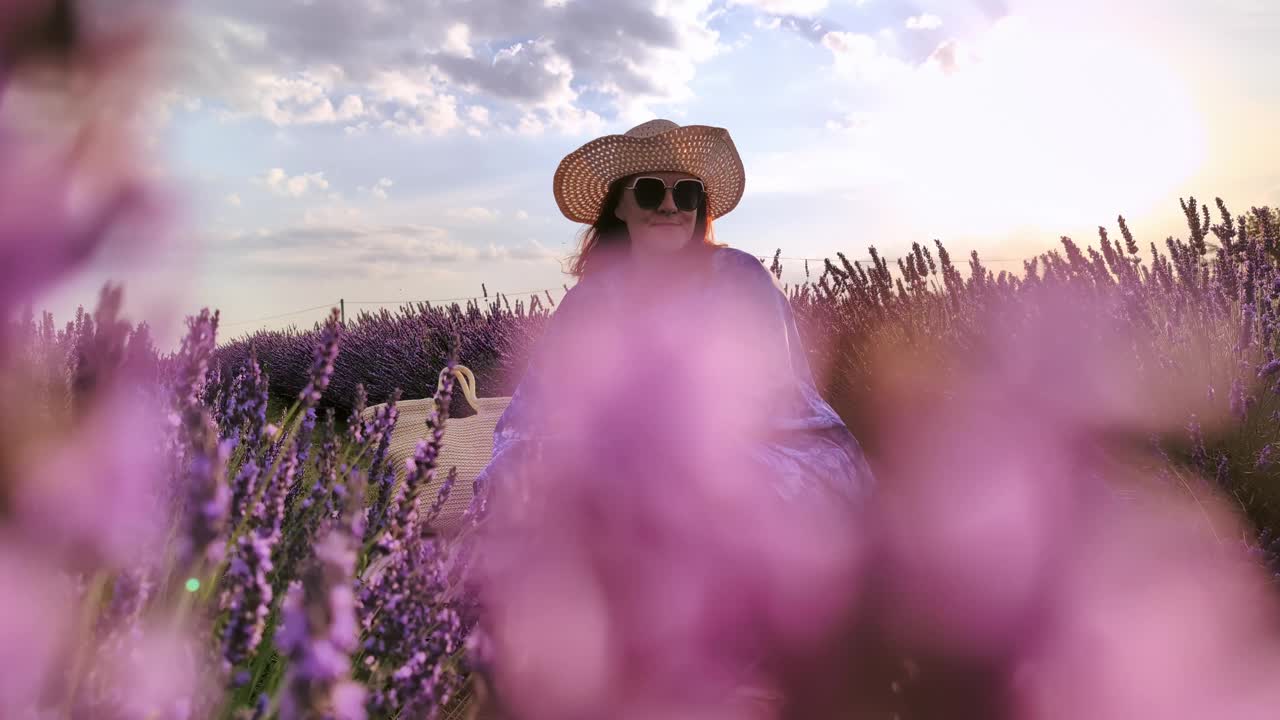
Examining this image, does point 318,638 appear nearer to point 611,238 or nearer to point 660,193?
point 660,193

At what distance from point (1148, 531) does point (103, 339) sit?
287 cm

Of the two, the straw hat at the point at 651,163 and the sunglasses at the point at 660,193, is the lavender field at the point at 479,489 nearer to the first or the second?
the sunglasses at the point at 660,193

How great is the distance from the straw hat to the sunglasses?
0.13m

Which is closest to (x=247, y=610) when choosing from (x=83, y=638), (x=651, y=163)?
(x=83, y=638)

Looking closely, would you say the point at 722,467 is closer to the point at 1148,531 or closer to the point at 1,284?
the point at 1148,531

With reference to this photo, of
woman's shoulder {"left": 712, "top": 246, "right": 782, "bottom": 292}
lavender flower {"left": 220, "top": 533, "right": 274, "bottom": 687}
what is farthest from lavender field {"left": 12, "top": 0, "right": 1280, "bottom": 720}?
woman's shoulder {"left": 712, "top": 246, "right": 782, "bottom": 292}

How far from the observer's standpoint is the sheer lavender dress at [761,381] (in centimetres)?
238

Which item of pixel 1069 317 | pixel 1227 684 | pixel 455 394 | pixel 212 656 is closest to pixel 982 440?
pixel 1069 317

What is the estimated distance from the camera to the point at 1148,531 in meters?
2.54

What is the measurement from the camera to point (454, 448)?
154 inches

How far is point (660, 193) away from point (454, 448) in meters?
1.74

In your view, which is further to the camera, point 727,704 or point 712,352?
point 712,352

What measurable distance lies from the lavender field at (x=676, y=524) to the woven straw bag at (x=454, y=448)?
0.19 m

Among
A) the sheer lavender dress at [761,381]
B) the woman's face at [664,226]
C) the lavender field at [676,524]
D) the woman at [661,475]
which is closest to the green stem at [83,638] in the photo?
the lavender field at [676,524]
